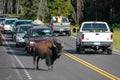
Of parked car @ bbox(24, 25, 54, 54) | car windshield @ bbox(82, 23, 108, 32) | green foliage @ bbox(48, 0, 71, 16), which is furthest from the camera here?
green foliage @ bbox(48, 0, 71, 16)

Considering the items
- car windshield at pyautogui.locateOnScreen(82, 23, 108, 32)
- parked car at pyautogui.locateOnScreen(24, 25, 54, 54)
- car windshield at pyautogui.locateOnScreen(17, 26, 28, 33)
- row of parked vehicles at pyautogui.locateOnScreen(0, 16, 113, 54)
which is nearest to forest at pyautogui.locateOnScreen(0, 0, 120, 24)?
car windshield at pyautogui.locateOnScreen(17, 26, 28, 33)

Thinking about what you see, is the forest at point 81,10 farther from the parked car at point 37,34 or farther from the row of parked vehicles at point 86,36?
the parked car at point 37,34

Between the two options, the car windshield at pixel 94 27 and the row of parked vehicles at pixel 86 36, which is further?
the car windshield at pixel 94 27

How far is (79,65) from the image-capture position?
2291 cm

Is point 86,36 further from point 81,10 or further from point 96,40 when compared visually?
point 81,10

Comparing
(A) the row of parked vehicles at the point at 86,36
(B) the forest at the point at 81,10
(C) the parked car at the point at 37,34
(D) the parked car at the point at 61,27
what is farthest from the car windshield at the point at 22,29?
(B) the forest at the point at 81,10

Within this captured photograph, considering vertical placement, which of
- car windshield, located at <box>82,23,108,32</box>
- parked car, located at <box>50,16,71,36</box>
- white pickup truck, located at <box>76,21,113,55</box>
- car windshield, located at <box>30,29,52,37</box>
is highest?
car windshield, located at <box>82,23,108,32</box>

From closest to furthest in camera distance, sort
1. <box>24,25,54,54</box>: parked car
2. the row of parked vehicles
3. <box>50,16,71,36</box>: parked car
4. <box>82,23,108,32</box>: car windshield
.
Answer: <box>24,25,54,54</box>: parked car
the row of parked vehicles
<box>82,23,108,32</box>: car windshield
<box>50,16,71,36</box>: parked car

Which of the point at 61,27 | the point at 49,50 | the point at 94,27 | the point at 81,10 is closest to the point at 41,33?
the point at 94,27

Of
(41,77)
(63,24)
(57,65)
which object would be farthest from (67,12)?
(41,77)

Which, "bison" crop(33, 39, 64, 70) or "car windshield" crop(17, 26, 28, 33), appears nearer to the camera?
"bison" crop(33, 39, 64, 70)

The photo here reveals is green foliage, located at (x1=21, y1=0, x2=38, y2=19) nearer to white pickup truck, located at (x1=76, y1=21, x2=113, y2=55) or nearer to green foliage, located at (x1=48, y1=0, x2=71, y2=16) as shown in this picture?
green foliage, located at (x1=48, y1=0, x2=71, y2=16)

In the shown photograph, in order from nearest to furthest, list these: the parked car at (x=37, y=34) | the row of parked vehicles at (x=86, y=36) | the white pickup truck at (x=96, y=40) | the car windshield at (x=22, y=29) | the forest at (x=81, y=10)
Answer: the parked car at (x=37, y=34) → the row of parked vehicles at (x=86, y=36) → the white pickup truck at (x=96, y=40) → the car windshield at (x=22, y=29) → the forest at (x=81, y=10)

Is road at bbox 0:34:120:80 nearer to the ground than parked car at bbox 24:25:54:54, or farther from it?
nearer to the ground
